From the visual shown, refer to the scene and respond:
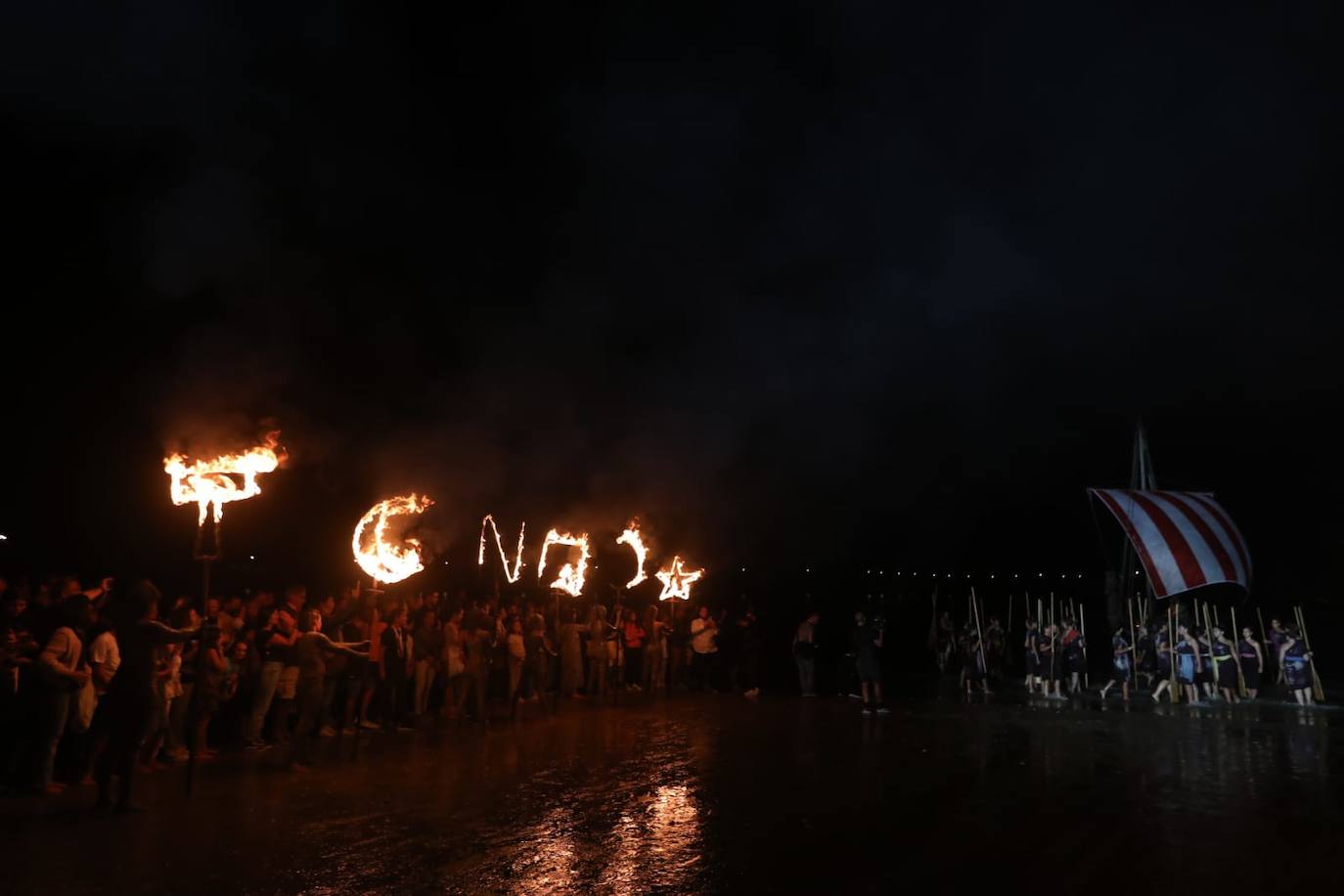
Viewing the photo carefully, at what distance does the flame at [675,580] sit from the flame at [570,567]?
2712 millimetres

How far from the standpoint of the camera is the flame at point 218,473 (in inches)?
364

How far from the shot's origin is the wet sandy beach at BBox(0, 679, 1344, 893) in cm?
572

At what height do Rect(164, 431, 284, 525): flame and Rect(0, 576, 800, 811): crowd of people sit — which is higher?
Rect(164, 431, 284, 525): flame

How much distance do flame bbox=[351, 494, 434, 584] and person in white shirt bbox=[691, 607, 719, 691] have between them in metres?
8.67

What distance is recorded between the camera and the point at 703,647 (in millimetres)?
19734

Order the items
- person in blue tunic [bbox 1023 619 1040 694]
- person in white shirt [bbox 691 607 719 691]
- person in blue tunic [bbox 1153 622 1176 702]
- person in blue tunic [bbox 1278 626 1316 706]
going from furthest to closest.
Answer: person in blue tunic [bbox 1023 619 1040 694] → person in white shirt [bbox 691 607 719 691] → person in blue tunic [bbox 1153 622 1176 702] → person in blue tunic [bbox 1278 626 1316 706]

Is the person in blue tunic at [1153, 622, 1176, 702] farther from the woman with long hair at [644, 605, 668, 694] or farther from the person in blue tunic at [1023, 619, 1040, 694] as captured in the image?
the woman with long hair at [644, 605, 668, 694]

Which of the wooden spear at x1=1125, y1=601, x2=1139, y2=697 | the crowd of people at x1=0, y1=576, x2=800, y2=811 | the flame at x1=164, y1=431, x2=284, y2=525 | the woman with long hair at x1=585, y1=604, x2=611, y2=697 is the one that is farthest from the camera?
the wooden spear at x1=1125, y1=601, x2=1139, y2=697

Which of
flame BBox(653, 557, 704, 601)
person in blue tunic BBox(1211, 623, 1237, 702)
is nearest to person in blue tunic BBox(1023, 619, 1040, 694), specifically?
person in blue tunic BBox(1211, 623, 1237, 702)

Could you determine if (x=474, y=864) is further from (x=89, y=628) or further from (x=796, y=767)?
(x=89, y=628)

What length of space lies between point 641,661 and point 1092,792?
11608 millimetres

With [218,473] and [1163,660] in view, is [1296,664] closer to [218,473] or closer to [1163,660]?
[1163,660]

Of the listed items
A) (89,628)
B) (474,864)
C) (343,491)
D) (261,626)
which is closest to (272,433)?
(89,628)

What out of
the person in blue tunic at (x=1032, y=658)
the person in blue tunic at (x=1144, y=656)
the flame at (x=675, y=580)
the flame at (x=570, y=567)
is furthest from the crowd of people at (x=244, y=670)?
the person in blue tunic at (x=1144, y=656)
